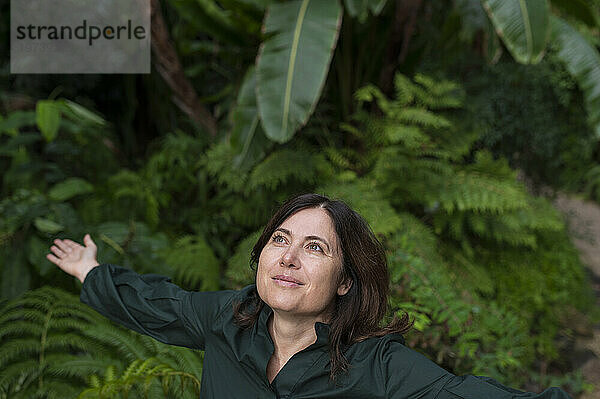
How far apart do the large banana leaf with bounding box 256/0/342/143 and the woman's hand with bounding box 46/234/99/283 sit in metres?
1.45

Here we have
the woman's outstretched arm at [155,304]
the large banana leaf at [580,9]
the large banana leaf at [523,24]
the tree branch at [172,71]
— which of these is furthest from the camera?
the large banana leaf at [580,9]

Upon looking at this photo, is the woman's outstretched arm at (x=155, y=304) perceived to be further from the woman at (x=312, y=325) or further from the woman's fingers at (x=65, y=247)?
the woman's fingers at (x=65, y=247)

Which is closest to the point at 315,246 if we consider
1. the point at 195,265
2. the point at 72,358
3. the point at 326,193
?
the point at 72,358

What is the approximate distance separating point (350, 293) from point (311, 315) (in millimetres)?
112

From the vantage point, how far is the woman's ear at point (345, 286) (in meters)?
1.18

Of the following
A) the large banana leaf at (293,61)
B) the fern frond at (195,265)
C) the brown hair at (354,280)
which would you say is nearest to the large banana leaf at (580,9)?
the large banana leaf at (293,61)

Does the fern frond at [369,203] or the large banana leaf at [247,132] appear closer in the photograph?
the fern frond at [369,203]

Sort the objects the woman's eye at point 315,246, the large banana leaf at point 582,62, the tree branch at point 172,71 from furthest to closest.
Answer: the large banana leaf at point 582,62
the tree branch at point 172,71
the woman's eye at point 315,246

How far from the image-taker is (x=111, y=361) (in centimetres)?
182

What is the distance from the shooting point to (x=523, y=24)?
3.10m

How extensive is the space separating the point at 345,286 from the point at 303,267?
5.4 inches

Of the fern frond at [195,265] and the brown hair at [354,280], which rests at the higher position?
the brown hair at [354,280]

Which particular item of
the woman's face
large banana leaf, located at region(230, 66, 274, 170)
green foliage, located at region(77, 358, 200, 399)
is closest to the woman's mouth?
the woman's face

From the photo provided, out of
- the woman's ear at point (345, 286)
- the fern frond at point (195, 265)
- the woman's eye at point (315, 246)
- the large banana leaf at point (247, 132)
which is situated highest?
the woman's eye at point (315, 246)
